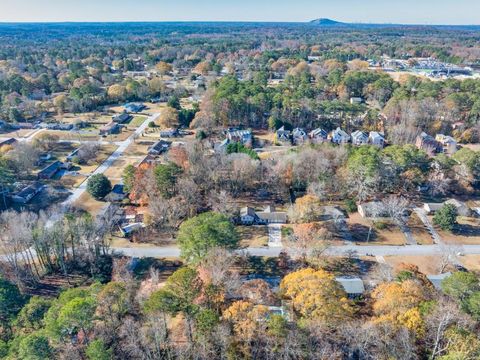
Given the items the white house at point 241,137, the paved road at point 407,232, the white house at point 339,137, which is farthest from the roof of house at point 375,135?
the paved road at point 407,232

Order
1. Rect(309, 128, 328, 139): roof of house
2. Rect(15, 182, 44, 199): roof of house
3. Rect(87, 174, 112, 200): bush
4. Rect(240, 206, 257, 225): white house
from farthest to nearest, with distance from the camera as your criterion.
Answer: Rect(309, 128, 328, 139): roof of house, Rect(15, 182, 44, 199): roof of house, Rect(87, 174, 112, 200): bush, Rect(240, 206, 257, 225): white house

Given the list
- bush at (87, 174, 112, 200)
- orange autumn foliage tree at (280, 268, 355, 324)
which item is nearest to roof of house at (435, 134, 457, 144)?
orange autumn foliage tree at (280, 268, 355, 324)

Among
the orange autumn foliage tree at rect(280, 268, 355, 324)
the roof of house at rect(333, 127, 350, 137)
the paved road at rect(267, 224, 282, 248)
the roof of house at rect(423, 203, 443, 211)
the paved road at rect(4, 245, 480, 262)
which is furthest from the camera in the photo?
the roof of house at rect(333, 127, 350, 137)

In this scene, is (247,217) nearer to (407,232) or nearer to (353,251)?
(353,251)

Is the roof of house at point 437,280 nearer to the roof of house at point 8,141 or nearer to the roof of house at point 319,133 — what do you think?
the roof of house at point 319,133

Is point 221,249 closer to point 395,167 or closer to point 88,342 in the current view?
point 88,342

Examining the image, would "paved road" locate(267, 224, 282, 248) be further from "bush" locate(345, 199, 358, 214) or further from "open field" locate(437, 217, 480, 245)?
"open field" locate(437, 217, 480, 245)
